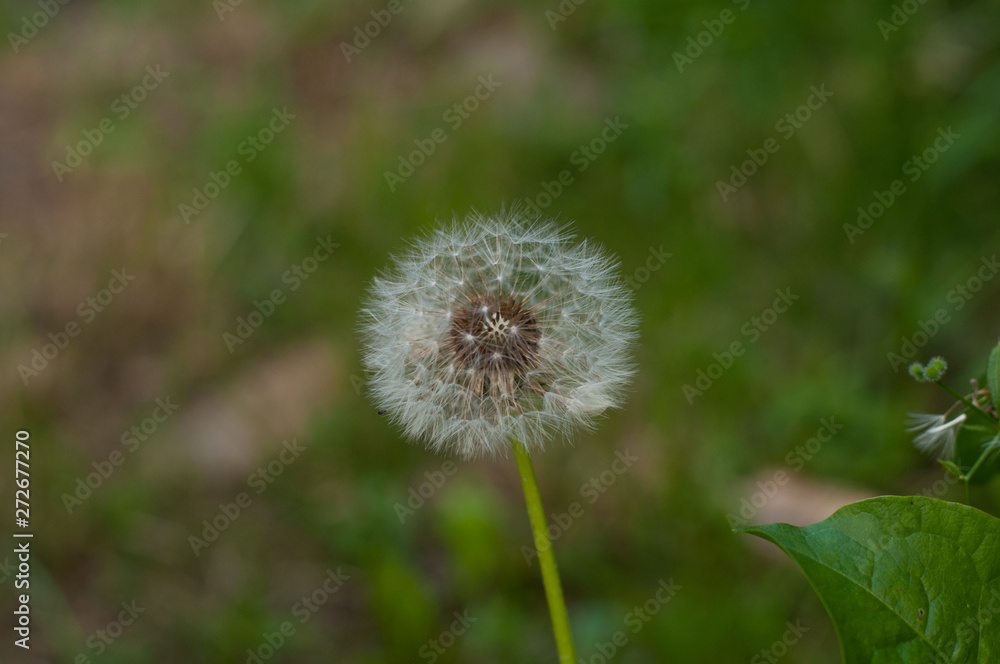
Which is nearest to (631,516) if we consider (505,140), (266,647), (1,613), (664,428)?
(664,428)

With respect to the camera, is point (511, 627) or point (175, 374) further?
point (175, 374)

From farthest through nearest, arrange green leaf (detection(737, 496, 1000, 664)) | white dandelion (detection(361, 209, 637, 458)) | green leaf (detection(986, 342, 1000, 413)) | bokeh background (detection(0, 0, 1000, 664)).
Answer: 1. bokeh background (detection(0, 0, 1000, 664))
2. white dandelion (detection(361, 209, 637, 458))
3. green leaf (detection(986, 342, 1000, 413))
4. green leaf (detection(737, 496, 1000, 664))

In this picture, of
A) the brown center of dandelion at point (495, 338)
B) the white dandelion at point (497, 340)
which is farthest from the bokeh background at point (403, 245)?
the brown center of dandelion at point (495, 338)

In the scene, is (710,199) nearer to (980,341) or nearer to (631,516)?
(980,341)

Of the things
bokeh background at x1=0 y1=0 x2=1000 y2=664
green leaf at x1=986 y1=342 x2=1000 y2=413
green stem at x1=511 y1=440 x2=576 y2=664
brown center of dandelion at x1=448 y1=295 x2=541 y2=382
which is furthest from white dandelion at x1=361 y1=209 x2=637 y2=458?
bokeh background at x1=0 y1=0 x2=1000 y2=664

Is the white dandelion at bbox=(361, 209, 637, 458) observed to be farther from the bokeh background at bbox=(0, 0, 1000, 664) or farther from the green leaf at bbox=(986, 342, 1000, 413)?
the bokeh background at bbox=(0, 0, 1000, 664)
